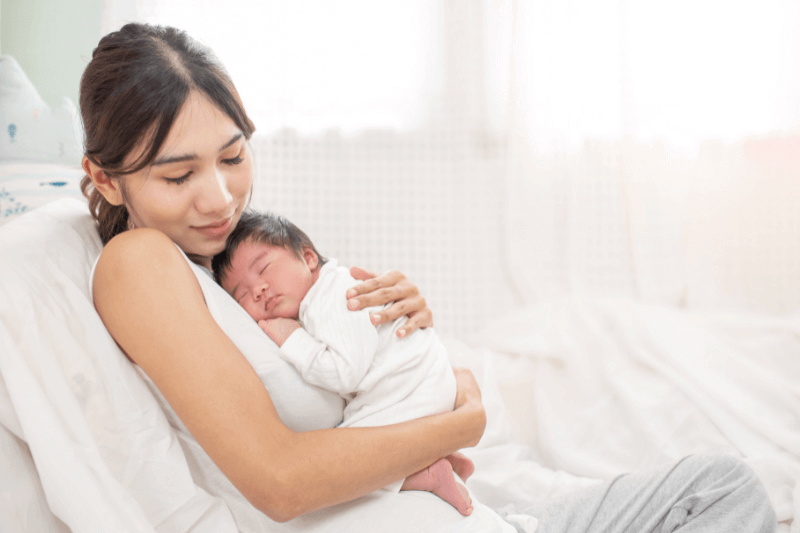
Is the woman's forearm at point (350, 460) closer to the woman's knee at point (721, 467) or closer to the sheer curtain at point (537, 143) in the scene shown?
the woman's knee at point (721, 467)

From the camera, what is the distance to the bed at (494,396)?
0.65 meters

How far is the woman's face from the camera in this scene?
822 millimetres

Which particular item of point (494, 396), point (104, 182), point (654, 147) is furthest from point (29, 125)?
point (654, 147)

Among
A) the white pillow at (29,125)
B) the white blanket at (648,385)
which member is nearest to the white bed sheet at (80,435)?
the white pillow at (29,125)

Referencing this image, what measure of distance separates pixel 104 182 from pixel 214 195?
19 centimetres

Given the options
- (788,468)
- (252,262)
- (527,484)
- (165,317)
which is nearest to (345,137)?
(252,262)

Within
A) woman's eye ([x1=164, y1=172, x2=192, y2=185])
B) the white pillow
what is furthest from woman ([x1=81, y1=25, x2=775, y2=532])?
the white pillow

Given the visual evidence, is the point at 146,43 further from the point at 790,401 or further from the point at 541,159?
the point at 790,401

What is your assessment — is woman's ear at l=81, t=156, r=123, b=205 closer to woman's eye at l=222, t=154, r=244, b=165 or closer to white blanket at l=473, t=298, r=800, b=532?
woman's eye at l=222, t=154, r=244, b=165

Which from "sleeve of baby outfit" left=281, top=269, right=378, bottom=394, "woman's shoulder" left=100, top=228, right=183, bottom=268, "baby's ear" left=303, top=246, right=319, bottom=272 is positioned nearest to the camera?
"woman's shoulder" left=100, top=228, right=183, bottom=268

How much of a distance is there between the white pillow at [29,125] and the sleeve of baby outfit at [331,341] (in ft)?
2.60

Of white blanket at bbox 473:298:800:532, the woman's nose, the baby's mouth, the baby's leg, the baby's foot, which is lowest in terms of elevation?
white blanket at bbox 473:298:800:532

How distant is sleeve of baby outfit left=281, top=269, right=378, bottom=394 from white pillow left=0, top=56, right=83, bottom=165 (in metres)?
0.79

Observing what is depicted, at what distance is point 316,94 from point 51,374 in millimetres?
1692
